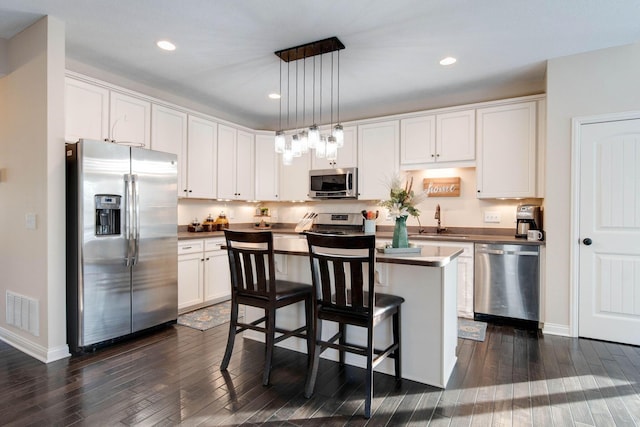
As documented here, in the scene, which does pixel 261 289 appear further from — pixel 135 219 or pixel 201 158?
pixel 201 158

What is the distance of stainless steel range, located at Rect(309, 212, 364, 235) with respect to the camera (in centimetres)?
507

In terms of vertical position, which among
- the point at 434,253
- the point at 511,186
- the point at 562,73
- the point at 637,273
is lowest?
the point at 637,273

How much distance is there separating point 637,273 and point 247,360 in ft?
11.3

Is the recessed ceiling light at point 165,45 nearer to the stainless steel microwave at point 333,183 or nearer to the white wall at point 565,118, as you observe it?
the stainless steel microwave at point 333,183

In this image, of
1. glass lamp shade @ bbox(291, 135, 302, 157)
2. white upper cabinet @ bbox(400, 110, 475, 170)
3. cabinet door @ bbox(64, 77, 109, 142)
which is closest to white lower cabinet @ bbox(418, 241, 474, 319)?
white upper cabinet @ bbox(400, 110, 475, 170)

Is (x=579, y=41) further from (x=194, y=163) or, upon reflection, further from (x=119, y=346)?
(x=119, y=346)

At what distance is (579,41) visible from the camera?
3.04 meters

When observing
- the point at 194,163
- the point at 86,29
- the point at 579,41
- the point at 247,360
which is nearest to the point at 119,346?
A: the point at 247,360

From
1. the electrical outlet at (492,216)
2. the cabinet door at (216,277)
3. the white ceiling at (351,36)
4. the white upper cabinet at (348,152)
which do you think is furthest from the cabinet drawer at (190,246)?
the electrical outlet at (492,216)

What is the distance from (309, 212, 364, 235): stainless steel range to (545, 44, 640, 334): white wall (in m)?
2.34

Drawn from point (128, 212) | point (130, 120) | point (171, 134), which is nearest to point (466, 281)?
point (128, 212)

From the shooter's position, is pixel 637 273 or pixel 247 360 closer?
pixel 247 360

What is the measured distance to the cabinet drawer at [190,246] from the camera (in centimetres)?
390

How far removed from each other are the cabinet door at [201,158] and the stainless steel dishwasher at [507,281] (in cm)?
333
